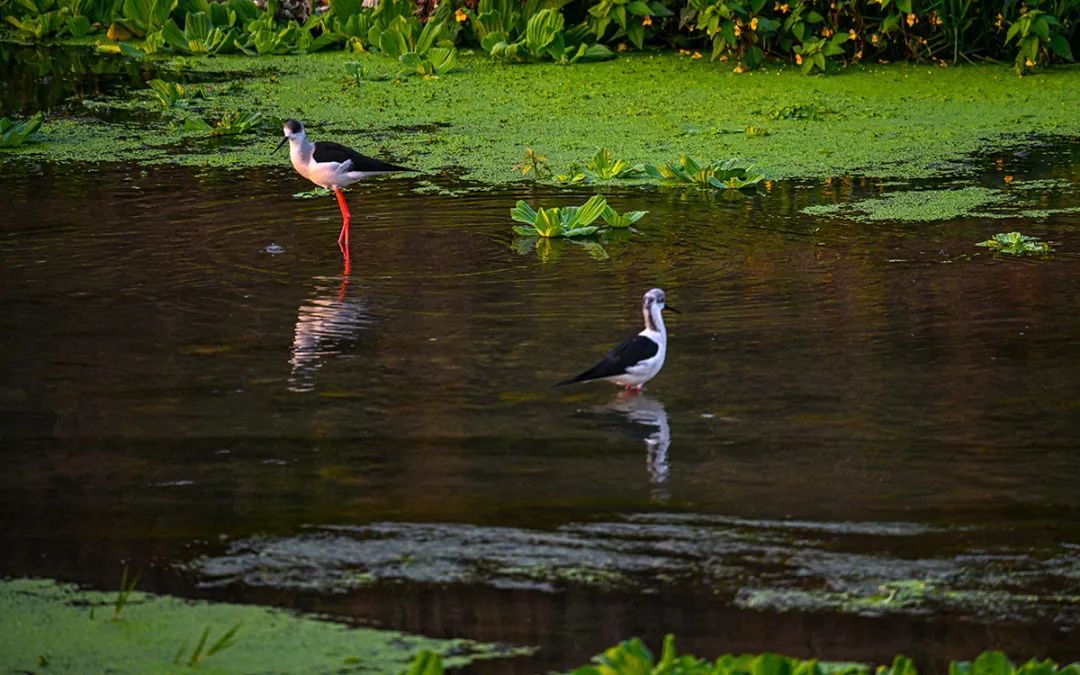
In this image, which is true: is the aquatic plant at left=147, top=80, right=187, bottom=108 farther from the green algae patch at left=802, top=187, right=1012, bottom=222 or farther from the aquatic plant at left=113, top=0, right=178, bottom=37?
the green algae patch at left=802, top=187, right=1012, bottom=222

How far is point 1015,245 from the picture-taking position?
8.50 metres

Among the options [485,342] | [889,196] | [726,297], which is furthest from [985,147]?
[485,342]

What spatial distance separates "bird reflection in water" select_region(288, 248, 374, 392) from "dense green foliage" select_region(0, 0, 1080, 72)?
621 cm

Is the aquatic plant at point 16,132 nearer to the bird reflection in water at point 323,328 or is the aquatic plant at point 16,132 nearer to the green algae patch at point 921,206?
the bird reflection in water at point 323,328

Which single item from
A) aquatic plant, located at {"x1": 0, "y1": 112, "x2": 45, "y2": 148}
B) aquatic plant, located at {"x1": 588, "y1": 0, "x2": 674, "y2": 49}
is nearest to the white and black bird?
aquatic plant, located at {"x1": 0, "y1": 112, "x2": 45, "y2": 148}

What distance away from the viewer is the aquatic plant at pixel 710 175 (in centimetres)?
1011

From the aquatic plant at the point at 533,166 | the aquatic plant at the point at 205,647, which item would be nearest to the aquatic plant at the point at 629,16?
the aquatic plant at the point at 533,166

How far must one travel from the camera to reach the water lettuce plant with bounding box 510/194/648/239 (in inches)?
356

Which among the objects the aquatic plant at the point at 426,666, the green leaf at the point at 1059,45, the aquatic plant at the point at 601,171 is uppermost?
the green leaf at the point at 1059,45

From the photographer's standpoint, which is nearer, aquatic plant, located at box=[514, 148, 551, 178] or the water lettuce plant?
the water lettuce plant

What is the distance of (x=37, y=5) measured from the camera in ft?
56.1

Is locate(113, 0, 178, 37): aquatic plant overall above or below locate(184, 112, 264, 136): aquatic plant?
above

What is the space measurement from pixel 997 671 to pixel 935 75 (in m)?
10.7

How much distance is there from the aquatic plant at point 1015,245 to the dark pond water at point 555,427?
121mm
